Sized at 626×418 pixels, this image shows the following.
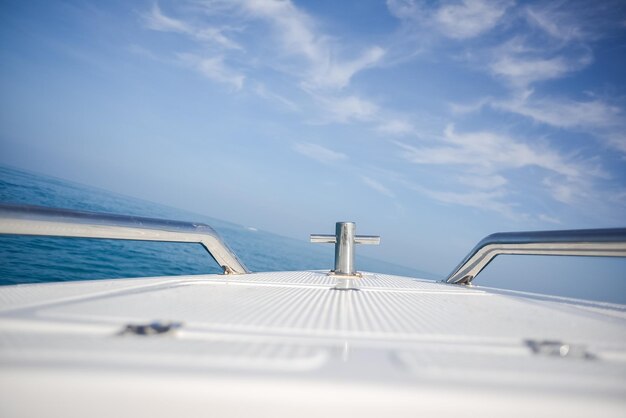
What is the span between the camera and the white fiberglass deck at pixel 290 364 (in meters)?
0.39

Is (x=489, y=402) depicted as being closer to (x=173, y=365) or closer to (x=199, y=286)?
(x=173, y=365)

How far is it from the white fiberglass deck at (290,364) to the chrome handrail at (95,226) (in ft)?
0.86

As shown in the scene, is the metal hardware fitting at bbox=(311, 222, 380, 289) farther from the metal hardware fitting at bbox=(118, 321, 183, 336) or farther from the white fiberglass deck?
the metal hardware fitting at bbox=(118, 321, 183, 336)

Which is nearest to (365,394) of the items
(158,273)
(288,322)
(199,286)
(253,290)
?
(288,322)

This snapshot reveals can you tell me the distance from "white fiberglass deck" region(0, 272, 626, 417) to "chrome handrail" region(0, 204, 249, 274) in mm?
262

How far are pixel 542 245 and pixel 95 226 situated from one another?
225cm

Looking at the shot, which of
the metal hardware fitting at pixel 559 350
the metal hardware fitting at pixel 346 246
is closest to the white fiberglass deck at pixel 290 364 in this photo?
the metal hardware fitting at pixel 559 350

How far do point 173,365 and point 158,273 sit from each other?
23.0ft

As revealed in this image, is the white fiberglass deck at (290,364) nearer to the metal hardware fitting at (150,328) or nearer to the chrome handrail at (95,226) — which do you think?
the metal hardware fitting at (150,328)

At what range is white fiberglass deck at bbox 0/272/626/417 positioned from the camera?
15.5 inches

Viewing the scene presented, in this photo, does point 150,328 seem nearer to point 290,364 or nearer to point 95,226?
point 290,364

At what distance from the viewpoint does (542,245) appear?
153cm

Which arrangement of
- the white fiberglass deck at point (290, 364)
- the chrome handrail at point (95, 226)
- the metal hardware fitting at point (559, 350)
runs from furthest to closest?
the chrome handrail at point (95, 226)
the metal hardware fitting at point (559, 350)
the white fiberglass deck at point (290, 364)

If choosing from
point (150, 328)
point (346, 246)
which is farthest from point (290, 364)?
point (346, 246)
